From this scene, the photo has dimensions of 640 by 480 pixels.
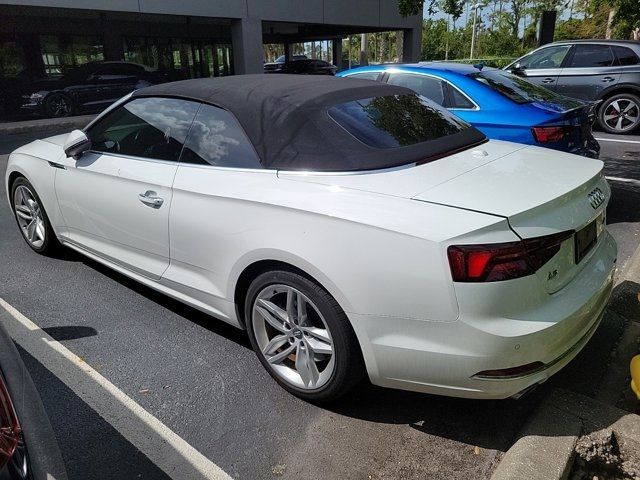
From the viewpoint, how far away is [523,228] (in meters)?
2.09

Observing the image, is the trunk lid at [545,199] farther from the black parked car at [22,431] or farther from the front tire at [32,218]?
the front tire at [32,218]

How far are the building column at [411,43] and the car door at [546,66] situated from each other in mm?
17656

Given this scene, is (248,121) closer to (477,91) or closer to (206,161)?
(206,161)

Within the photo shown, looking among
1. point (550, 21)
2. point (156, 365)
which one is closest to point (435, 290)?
point (156, 365)

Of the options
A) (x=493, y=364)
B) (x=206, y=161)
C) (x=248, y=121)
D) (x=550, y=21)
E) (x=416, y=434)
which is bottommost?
(x=416, y=434)

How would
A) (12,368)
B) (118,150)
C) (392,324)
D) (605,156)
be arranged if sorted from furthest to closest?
(605,156), (118,150), (392,324), (12,368)

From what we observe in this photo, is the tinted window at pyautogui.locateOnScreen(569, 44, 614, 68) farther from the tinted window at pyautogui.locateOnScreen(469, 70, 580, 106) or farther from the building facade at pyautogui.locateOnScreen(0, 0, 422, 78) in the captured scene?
the building facade at pyautogui.locateOnScreen(0, 0, 422, 78)

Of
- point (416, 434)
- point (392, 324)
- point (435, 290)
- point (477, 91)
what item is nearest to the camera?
point (435, 290)

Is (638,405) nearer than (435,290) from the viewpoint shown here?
No

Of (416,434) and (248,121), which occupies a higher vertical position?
(248,121)

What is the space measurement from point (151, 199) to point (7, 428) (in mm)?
1827

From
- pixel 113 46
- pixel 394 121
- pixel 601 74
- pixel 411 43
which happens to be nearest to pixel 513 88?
pixel 394 121

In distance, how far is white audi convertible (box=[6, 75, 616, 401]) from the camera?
2078mm

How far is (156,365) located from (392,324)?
1568 millimetres
